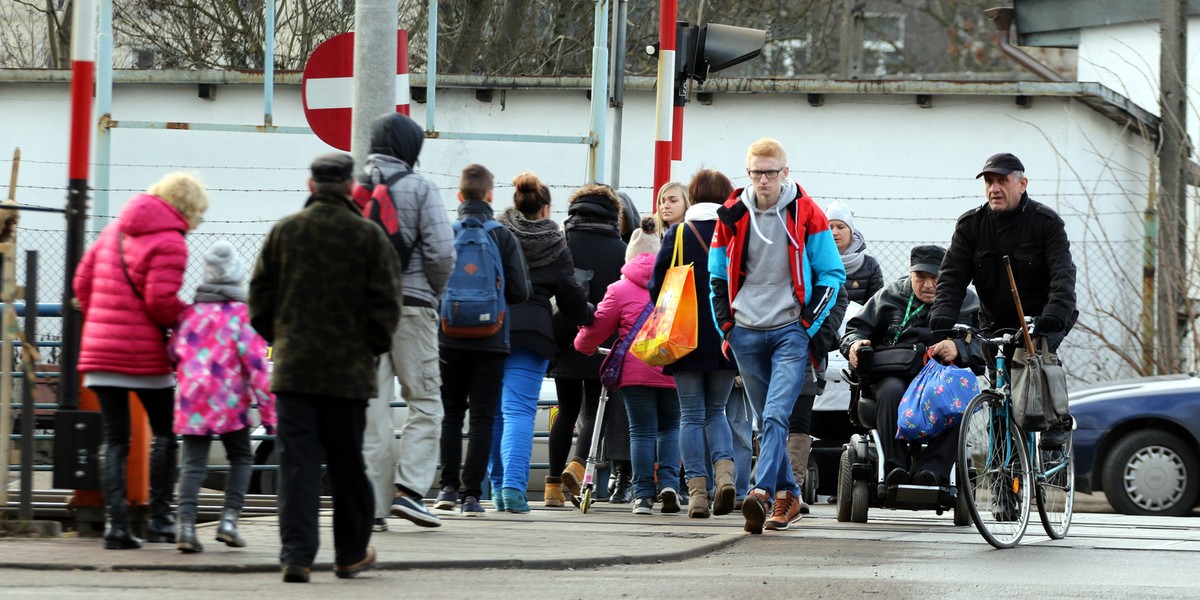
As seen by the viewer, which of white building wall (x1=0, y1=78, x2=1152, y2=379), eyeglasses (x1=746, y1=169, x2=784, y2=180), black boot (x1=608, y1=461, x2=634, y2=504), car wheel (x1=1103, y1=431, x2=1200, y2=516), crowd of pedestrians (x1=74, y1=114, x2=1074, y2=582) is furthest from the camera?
white building wall (x1=0, y1=78, x2=1152, y2=379)

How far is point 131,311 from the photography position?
7348 mm

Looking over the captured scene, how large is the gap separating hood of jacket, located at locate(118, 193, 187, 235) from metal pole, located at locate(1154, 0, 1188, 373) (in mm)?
12847

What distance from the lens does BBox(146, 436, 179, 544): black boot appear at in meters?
7.59

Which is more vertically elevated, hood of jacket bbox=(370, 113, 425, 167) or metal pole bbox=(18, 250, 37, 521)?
hood of jacket bbox=(370, 113, 425, 167)

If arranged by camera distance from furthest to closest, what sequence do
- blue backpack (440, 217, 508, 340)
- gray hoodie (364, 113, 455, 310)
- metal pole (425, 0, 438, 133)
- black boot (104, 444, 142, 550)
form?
metal pole (425, 0, 438, 133), blue backpack (440, 217, 508, 340), gray hoodie (364, 113, 455, 310), black boot (104, 444, 142, 550)

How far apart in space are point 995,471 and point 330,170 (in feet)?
11.8

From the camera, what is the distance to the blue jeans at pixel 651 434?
10.5m

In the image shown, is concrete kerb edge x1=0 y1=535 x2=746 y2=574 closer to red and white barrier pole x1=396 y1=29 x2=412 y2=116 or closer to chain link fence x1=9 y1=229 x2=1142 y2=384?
red and white barrier pole x1=396 y1=29 x2=412 y2=116

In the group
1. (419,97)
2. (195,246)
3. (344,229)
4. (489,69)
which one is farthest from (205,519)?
(489,69)

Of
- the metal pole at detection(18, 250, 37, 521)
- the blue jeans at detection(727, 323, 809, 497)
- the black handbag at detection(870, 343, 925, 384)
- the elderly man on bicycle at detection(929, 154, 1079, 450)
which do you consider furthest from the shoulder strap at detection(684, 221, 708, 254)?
the metal pole at detection(18, 250, 37, 521)

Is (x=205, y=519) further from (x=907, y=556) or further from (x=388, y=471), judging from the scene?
(x=907, y=556)

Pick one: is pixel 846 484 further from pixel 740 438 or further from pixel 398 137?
pixel 398 137

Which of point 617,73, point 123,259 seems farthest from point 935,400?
point 617,73

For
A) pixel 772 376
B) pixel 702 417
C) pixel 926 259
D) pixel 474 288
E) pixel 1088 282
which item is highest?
pixel 1088 282
